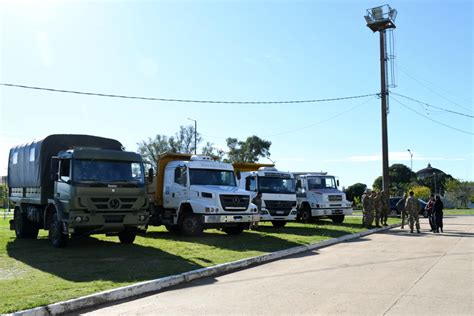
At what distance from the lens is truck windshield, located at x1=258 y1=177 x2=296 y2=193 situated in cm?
2077

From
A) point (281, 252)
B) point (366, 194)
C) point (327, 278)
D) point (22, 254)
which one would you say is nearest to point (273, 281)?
point (327, 278)

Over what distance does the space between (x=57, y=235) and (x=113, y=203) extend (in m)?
1.87

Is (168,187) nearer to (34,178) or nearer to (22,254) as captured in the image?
(34,178)

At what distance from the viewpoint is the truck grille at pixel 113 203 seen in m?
12.7

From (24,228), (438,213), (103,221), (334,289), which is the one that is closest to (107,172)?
(103,221)

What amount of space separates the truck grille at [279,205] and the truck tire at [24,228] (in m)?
9.04

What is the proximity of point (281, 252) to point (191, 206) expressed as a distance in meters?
4.43

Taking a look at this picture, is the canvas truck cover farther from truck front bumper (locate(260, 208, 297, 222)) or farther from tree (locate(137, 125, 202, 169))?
tree (locate(137, 125, 202, 169))

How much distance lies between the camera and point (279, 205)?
20.5 metres

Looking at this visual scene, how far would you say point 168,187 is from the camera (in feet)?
57.6

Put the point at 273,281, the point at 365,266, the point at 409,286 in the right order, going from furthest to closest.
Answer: the point at 365,266, the point at 273,281, the point at 409,286

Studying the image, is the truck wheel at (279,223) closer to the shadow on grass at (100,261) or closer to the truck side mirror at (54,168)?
the shadow on grass at (100,261)

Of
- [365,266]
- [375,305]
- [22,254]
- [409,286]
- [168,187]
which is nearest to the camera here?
[375,305]

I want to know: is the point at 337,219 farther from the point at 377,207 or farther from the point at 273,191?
the point at 273,191
